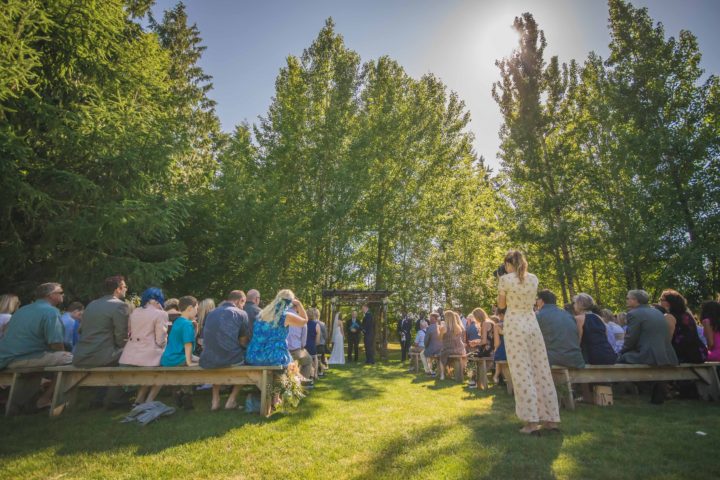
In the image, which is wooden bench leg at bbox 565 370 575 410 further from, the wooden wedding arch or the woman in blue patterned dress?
the wooden wedding arch

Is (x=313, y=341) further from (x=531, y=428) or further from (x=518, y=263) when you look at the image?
(x=518, y=263)

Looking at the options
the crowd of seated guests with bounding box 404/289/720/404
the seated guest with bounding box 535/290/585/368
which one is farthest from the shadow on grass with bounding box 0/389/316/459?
the crowd of seated guests with bounding box 404/289/720/404

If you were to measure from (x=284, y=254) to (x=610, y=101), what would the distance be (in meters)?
18.6

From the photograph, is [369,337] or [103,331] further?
[369,337]

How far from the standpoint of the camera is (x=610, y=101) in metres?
18.8

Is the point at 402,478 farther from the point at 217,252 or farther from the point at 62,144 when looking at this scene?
the point at 217,252

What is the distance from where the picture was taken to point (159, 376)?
5.86 meters

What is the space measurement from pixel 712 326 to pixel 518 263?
5637 mm

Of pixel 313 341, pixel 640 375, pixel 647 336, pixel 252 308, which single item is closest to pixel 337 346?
pixel 313 341

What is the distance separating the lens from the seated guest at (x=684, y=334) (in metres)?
6.71

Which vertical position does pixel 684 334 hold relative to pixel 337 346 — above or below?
above

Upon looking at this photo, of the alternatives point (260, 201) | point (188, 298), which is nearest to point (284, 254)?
point (260, 201)

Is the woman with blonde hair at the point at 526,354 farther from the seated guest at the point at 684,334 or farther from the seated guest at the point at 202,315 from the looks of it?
the seated guest at the point at 202,315

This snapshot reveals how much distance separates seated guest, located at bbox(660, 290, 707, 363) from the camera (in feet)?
22.0
